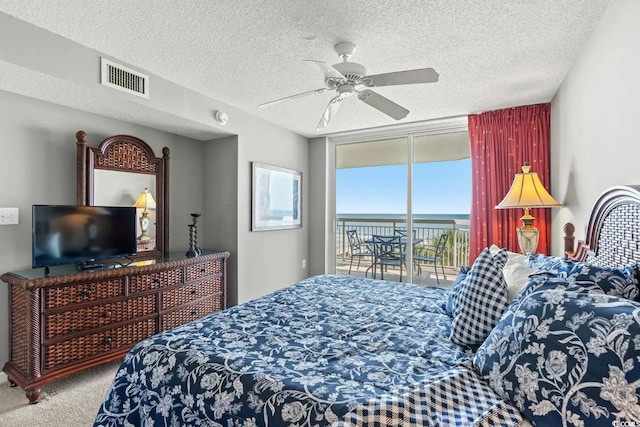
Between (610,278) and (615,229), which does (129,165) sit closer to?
(610,278)

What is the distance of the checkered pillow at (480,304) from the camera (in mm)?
1362

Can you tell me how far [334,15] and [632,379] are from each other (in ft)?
6.63

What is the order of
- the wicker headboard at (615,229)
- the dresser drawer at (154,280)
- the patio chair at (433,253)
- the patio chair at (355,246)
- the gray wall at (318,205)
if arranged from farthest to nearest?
1. the patio chair at (355,246)
2. the gray wall at (318,205)
3. the patio chair at (433,253)
4. the dresser drawer at (154,280)
5. the wicker headboard at (615,229)

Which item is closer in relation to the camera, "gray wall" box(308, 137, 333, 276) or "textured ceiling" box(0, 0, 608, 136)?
"textured ceiling" box(0, 0, 608, 136)

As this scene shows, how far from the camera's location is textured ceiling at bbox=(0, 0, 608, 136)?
177cm

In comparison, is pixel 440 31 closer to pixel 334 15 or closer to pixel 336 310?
pixel 334 15

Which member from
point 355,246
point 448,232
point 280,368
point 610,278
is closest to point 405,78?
point 610,278

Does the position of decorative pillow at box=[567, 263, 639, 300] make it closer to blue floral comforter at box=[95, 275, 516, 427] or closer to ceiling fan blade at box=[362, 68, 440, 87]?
blue floral comforter at box=[95, 275, 516, 427]

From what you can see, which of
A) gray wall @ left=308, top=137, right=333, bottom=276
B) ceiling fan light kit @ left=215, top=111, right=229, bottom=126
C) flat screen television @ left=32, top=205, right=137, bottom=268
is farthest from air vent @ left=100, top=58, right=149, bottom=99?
gray wall @ left=308, top=137, right=333, bottom=276

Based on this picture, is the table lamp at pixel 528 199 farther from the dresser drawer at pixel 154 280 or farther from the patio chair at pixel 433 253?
the dresser drawer at pixel 154 280

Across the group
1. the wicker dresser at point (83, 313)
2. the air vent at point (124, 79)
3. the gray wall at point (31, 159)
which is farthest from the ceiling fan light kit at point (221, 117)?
the wicker dresser at point (83, 313)

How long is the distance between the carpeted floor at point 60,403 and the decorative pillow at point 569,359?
229cm

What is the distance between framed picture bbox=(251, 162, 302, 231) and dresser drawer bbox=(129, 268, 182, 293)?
1083 millimetres

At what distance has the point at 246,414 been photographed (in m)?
1.01
